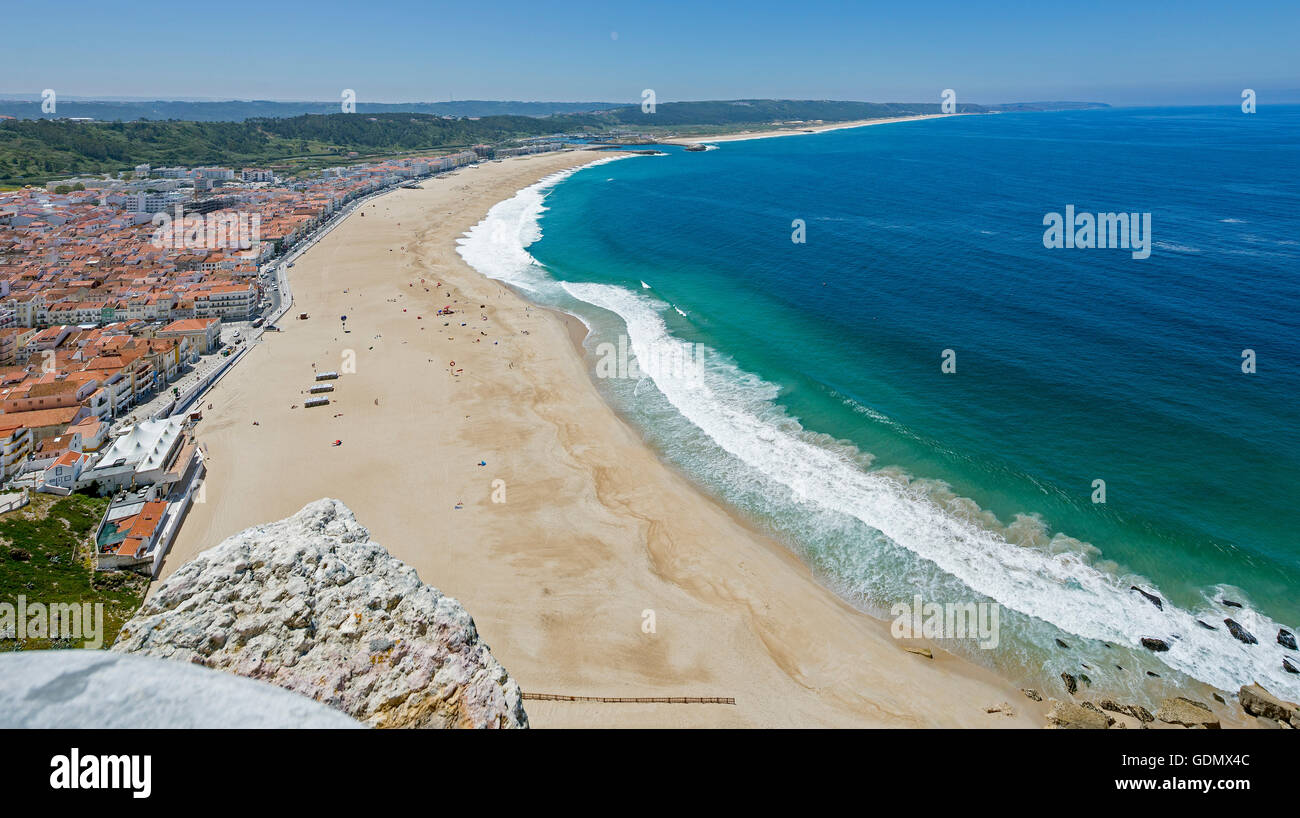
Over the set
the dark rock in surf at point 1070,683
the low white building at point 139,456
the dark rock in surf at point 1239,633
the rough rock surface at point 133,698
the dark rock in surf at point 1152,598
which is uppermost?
the rough rock surface at point 133,698

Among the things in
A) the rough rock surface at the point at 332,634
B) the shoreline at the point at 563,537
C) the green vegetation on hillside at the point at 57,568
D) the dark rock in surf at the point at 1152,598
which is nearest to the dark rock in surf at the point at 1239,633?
the dark rock in surf at the point at 1152,598

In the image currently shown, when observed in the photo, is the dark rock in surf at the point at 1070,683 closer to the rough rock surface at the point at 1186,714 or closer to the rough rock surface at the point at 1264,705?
the rough rock surface at the point at 1186,714

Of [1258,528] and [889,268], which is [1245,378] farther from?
[889,268]

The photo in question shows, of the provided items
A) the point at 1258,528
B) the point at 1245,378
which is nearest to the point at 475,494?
the point at 1258,528

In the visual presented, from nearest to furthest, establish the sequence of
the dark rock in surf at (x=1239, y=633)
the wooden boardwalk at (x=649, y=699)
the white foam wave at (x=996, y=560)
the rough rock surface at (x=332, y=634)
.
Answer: the rough rock surface at (x=332, y=634), the wooden boardwalk at (x=649, y=699), the white foam wave at (x=996, y=560), the dark rock in surf at (x=1239, y=633)

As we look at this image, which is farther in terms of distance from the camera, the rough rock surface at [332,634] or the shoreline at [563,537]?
the shoreline at [563,537]

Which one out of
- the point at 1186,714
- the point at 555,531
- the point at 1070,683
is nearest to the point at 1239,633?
the point at 1186,714

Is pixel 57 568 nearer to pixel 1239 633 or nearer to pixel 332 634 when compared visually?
pixel 332 634
